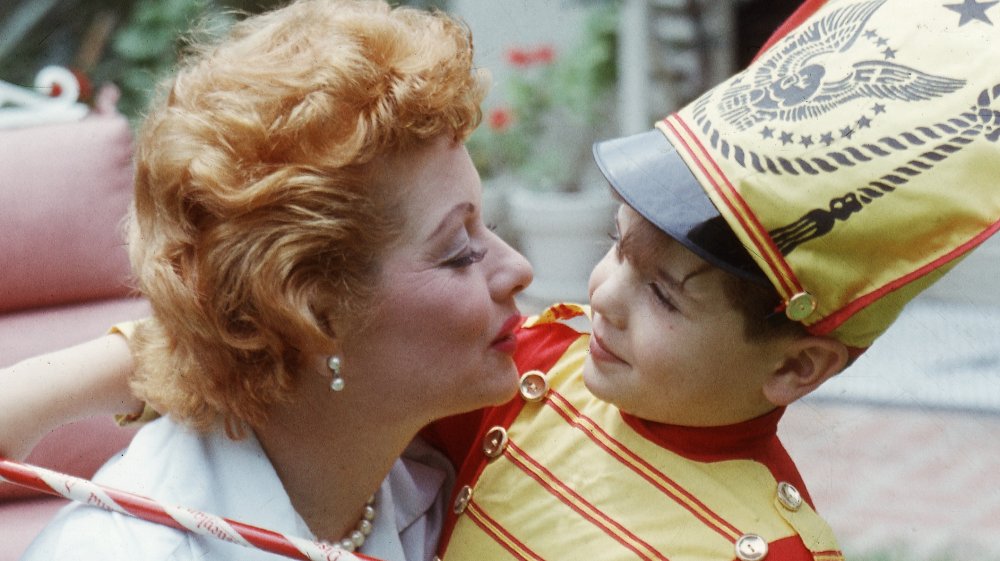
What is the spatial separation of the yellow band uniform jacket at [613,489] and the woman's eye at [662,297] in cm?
17

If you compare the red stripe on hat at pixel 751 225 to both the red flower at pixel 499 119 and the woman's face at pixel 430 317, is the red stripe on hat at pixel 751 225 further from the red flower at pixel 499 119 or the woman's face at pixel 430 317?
the red flower at pixel 499 119

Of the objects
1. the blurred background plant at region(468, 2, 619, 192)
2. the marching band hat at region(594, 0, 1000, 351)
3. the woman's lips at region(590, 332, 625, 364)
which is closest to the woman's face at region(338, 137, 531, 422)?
the woman's lips at region(590, 332, 625, 364)

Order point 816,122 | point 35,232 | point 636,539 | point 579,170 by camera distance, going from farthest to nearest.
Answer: point 579,170
point 35,232
point 636,539
point 816,122

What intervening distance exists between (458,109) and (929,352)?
59 cm

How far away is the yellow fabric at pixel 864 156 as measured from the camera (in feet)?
3.96

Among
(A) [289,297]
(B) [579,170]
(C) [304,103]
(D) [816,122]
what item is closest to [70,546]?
(A) [289,297]

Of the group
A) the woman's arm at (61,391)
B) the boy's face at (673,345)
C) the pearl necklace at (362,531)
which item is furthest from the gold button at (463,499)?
the woman's arm at (61,391)

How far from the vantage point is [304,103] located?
1319 mm

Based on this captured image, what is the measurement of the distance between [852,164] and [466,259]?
0.45 metres

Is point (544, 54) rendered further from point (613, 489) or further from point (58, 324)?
point (613, 489)

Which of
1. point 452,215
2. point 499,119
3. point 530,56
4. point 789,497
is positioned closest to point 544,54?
point 530,56

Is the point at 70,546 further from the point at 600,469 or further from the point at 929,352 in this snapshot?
the point at 929,352

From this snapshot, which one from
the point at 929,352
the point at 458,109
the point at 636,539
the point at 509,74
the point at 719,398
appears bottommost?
the point at 509,74

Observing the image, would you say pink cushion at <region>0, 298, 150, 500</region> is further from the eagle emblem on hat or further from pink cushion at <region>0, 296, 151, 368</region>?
the eagle emblem on hat
